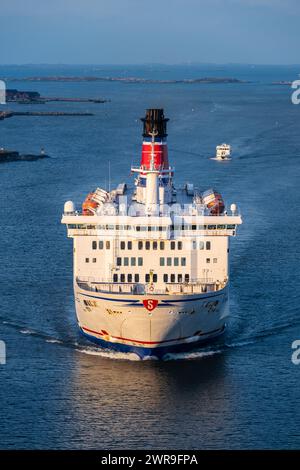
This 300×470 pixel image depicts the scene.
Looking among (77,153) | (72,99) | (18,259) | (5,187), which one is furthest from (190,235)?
(72,99)

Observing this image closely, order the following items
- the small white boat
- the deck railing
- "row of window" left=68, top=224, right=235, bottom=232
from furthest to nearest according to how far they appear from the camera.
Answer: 1. the small white boat
2. "row of window" left=68, top=224, right=235, bottom=232
3. the deck railing

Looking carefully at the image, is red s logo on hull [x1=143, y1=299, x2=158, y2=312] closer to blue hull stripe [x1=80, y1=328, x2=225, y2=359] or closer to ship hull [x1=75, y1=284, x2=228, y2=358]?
ship hull [x1=75, y1=284, x2=228, y2=358]

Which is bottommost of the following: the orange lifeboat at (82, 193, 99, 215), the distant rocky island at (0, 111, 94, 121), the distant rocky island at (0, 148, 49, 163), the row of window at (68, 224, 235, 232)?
the row of window at (68, 224, 235, 232)

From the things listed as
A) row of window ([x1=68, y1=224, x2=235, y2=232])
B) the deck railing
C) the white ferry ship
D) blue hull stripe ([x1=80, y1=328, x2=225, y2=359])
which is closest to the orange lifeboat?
the white ferry ship

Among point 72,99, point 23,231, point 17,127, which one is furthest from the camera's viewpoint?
point 72,99

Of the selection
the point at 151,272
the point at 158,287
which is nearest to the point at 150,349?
the point at 158,287

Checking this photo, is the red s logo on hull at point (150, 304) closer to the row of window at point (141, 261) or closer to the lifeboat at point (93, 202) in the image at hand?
the row of window at point (141, 261)

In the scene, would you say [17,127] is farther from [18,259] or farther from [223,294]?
[223,294]

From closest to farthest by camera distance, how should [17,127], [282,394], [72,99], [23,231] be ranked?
1. [282,394]
2. [23,231]
3. [17,127]
4. [72,99]
